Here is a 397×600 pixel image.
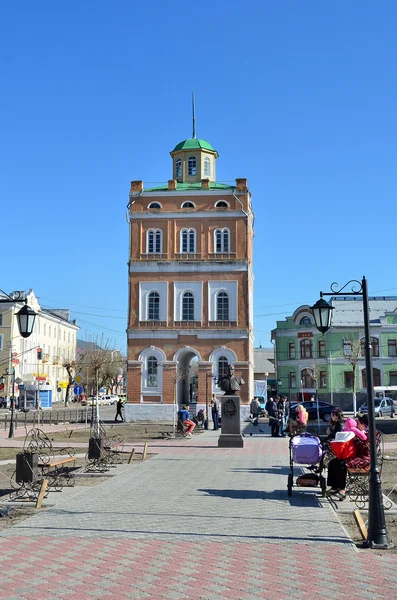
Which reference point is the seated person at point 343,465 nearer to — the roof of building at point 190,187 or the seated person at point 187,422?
the seated person at point 187,422

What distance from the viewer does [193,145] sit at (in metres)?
46.4

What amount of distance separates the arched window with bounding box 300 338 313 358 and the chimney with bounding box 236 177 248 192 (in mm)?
23395

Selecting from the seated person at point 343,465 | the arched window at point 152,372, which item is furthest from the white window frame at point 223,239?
the seated person at point 343,465

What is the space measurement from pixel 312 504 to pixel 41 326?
68810 millimetres

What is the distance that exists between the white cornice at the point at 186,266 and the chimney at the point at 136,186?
5.01 metres

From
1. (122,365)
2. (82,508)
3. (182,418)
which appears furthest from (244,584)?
(122,365)

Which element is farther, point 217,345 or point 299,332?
point 299,332

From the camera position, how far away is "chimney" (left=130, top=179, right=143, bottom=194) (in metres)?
42.8

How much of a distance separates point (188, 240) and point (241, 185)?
5208mm

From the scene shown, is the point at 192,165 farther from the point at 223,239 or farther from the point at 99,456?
the point at 99,456

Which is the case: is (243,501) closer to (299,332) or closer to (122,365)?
(299,332)

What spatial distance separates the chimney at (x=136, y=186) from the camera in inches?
1686

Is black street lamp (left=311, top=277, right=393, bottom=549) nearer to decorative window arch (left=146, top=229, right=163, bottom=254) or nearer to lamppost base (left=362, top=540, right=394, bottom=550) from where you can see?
lamppost base (left=362, top=540, right=394, bottom=550)

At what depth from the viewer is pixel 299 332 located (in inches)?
2430
